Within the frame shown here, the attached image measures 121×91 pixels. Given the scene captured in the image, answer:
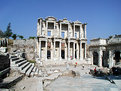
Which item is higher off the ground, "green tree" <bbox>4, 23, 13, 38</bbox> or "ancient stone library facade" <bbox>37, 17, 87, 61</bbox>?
"green tree" <bbox>4, 23, 13, 38</bbox>

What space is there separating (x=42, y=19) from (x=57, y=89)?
21.6 meters

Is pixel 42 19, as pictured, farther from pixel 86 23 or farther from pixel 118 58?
pixel 118 58

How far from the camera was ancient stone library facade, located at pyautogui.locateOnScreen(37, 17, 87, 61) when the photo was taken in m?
25.3

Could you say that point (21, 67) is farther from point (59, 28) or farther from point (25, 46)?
point (59, 28)

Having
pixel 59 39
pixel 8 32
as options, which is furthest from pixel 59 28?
pixel 8 32

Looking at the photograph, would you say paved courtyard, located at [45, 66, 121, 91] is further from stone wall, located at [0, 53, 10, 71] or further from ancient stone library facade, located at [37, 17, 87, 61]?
ancient stone library facade, located at [37, 17, 87, 61]

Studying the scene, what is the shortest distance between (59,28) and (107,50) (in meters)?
→ 12.4

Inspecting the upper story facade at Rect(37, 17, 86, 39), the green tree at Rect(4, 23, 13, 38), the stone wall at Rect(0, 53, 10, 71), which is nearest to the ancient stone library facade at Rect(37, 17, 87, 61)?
the upper story facade at Rect(37, 17, 86, 39)

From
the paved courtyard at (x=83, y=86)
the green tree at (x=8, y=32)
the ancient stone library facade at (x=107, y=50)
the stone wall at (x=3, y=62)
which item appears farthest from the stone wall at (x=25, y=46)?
the green tree at (x=8, y=32)

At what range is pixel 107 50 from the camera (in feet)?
75.9

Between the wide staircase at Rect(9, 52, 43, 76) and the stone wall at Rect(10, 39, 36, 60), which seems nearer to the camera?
the wide staircase at Rect(9, 52, 43, 76)

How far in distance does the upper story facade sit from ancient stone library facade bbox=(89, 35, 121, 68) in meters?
5.09

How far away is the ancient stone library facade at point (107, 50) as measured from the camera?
2111 centimetres

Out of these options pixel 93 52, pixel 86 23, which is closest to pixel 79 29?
pixel 86 23
